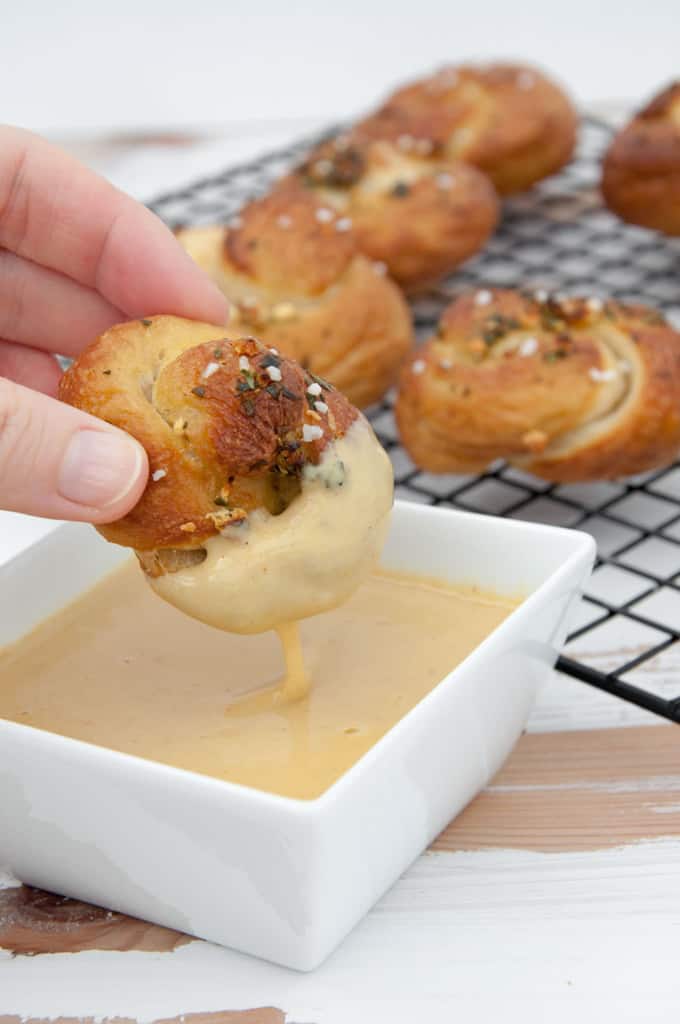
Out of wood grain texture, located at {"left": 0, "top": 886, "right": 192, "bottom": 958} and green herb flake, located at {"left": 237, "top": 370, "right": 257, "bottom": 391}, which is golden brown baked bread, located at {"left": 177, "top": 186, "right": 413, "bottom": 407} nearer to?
green herb flake, located at {"left": 237, "top": 370, "right": 257, "bottom": 391}

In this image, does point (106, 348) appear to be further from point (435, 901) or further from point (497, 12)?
point (497, 12)

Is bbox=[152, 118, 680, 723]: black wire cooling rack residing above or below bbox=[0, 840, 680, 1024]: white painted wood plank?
below

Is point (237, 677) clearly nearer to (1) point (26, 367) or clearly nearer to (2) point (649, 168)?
(1) point (26, 367)

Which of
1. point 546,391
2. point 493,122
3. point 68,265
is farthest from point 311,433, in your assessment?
point 493,122

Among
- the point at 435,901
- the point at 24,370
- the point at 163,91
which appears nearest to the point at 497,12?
the point at 163,91

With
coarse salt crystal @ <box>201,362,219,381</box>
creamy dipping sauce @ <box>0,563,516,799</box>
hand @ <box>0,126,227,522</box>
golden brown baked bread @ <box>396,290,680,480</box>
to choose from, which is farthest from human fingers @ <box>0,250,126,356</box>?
coarse salt crystal @ <box>201,362,219,381</box>

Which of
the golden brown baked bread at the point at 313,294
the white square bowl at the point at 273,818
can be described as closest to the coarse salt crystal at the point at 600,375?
the golden brown baked bread at the point at 313,294

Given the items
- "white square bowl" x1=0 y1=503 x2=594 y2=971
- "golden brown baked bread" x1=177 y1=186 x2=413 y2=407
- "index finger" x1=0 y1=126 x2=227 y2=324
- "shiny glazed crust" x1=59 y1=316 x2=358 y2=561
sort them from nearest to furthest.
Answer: "white square bowl" x1=0 y1=503 x2=594 y2=971 → "shiny glazed crust" x1=59 y1=316 x2=358 y2=561 → "index finger" x1=0 y1=126 x2=227 y2=324 → "golden brown baked bread" x1=177 y1=186 x2=413 y2=407
